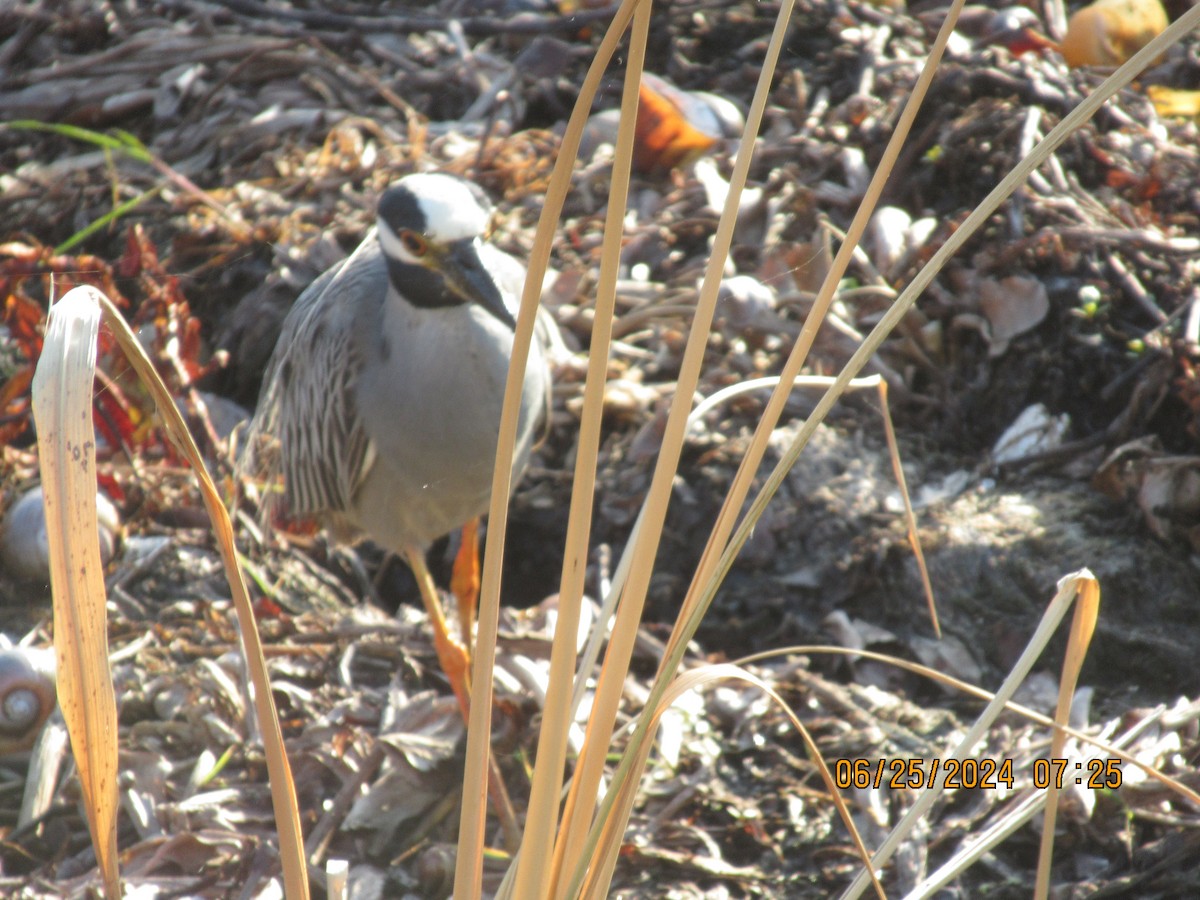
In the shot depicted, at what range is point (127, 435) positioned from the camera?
3412 mm

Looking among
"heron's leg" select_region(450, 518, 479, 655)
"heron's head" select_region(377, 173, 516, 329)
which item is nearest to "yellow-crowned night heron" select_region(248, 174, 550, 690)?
"heron's head" select_region(377, 173, 516, 329)

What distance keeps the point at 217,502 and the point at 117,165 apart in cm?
385

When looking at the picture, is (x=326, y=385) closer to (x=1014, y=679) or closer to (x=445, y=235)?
(x=445, y=235)

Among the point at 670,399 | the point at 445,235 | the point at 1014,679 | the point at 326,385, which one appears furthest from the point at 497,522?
the point at 670,399

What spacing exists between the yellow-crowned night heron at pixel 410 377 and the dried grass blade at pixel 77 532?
66.5 inches

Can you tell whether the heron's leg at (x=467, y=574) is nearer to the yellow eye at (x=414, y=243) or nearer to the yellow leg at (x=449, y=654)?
the yellow leg at (x=449, y=654)

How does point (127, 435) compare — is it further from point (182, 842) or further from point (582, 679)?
point (582, 679)

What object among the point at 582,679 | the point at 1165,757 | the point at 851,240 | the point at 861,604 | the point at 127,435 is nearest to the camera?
the point at 851,240

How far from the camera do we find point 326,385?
329 cm

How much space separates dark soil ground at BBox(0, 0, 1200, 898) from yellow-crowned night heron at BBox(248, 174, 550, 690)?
1.00 ft

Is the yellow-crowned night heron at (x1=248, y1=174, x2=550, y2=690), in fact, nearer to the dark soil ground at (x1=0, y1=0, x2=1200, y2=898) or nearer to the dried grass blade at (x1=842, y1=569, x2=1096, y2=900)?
the dark soil ground at (x1=0, y1=0, x2=1200, y2=898)

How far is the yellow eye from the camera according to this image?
2838 mm

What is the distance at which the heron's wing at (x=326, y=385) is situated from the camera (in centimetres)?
321

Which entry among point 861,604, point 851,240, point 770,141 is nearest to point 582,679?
point 851,240
